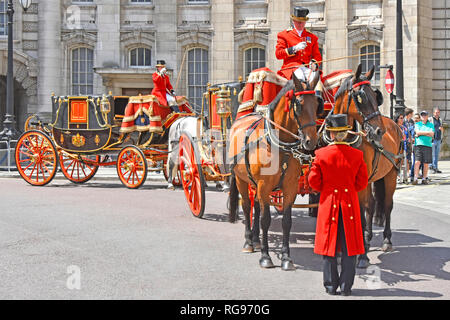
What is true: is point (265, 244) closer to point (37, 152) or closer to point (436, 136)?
point (37, 152)

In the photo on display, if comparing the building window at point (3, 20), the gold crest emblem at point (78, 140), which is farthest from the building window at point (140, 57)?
the gold crest emblem at point (78, 140)

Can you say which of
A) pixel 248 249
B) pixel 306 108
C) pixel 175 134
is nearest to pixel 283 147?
pixel 306 108

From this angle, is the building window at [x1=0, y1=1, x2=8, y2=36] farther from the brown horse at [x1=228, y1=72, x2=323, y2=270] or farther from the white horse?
the brown horse at [x1=228, y1=72, x2=323, y2=270]

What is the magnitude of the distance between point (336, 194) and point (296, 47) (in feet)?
9.19

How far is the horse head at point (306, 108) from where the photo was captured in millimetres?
6203

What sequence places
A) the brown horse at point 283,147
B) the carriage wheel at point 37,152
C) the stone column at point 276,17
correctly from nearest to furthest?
1. the brown horse at point 283,147
2. the carriage wheel at point 37,152
3. the stone column at point 276,17

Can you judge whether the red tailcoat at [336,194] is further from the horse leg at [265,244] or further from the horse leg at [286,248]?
the horse leg at [265,244]

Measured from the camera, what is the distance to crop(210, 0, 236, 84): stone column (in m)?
24.4

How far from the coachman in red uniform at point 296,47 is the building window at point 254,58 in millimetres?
16732

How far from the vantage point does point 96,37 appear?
80.7 feet

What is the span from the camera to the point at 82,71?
2495 centimetres
